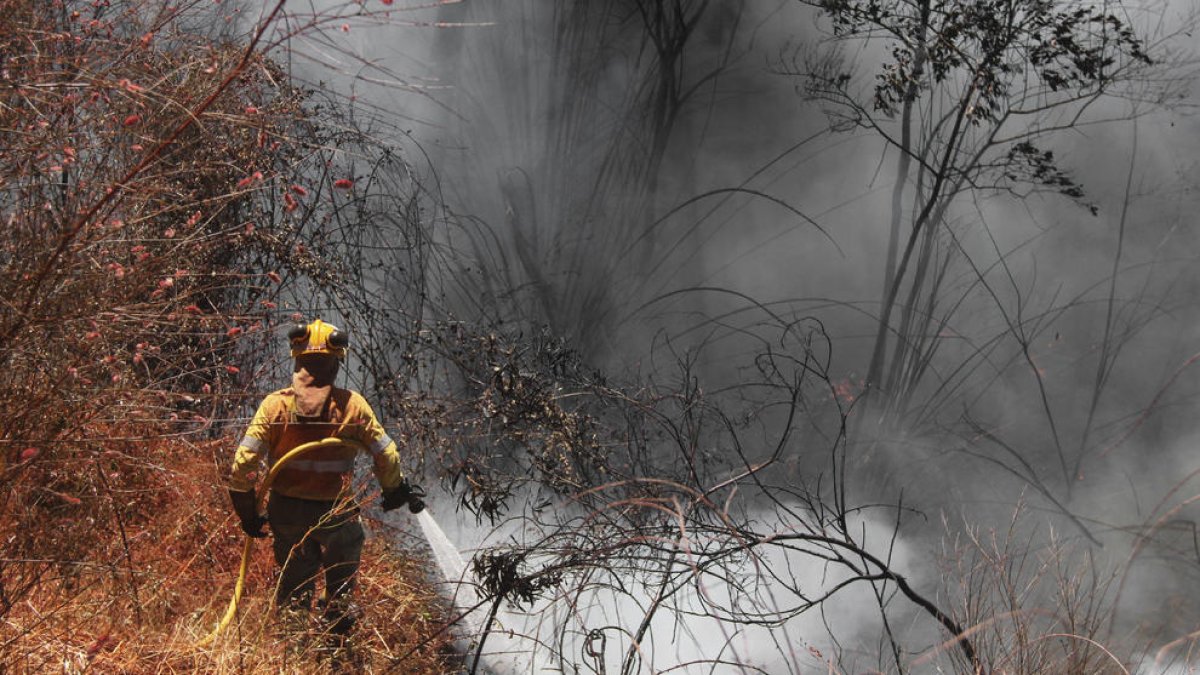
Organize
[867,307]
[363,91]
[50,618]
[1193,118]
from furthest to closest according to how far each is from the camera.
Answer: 1. [363,91]
2. [867,307]
3. [1193,118]
4. [50,618]

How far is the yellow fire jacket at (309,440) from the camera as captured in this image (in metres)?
3.49

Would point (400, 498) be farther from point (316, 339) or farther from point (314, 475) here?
point (316, 339)

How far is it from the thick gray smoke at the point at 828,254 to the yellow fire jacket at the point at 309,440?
175 centimetres

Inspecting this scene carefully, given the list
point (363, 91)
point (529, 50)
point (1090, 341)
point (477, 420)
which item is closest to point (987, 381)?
point (1090, 341)

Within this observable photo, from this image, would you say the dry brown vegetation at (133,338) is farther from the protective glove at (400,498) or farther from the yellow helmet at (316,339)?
the protective glove at (400,498)

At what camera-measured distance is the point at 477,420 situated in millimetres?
5156

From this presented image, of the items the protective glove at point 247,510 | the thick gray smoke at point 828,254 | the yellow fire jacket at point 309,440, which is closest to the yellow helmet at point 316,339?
the yellow fire jacket at point 309,440

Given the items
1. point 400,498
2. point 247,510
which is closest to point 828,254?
point 400,498

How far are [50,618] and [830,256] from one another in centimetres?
386

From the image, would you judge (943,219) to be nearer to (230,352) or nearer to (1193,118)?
(1193,118)

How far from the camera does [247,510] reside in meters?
3.54

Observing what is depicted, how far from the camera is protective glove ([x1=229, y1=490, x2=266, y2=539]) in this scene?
3.51 meters

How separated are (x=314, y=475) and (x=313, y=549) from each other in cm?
28

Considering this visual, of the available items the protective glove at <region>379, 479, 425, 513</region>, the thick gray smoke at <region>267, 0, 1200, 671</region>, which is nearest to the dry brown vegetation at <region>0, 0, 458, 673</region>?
the protective glove at <region>379, 479, 425, 513</region>
